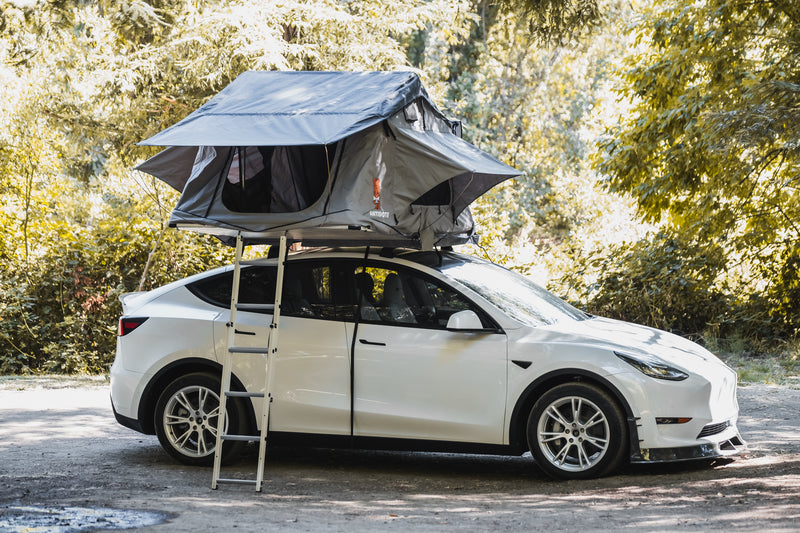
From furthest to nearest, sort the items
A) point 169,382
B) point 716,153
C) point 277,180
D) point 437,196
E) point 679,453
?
1. point 716,153
2. point 437,196
3. point 169,382
4. point 277,180
5. point 679,453

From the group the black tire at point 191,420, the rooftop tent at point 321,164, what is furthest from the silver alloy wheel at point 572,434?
the black tire at point 191,420

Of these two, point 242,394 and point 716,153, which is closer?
point 242,394

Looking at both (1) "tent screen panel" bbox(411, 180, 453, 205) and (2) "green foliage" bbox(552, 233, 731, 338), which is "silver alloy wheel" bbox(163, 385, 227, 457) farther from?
(2) "green foliage" bbox(552, 233, 731, 338)

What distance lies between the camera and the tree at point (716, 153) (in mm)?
12867

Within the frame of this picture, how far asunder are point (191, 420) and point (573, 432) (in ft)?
10.1

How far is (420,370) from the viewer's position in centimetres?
689

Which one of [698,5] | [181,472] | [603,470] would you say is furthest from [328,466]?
[698,5]

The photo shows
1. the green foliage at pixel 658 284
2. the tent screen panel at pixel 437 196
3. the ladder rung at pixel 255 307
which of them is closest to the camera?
the ladder rung at pixel 255 307

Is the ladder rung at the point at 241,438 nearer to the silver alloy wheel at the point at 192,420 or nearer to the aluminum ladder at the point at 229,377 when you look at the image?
the aluminum ladder at the point at 229,377

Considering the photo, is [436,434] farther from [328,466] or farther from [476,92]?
[476,92]

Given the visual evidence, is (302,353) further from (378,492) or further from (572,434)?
(572,434)

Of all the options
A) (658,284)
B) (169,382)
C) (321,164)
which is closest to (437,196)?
(321,164)

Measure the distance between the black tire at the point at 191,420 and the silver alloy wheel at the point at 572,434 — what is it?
8.28ft

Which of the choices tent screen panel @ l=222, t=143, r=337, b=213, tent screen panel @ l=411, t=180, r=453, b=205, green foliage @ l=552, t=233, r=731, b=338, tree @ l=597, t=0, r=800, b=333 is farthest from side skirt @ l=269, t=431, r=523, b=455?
green foliage @ l=552, t=233, r=731, b=338
